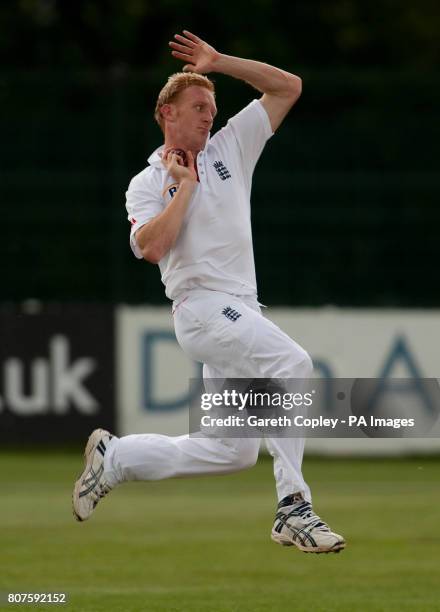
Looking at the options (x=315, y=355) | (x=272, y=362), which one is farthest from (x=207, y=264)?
(x=315, y=355)

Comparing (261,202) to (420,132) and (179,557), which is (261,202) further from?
(179,557)

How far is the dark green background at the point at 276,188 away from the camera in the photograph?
695 inches

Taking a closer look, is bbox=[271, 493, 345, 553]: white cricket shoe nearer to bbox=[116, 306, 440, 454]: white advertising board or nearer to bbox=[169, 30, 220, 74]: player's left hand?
bbox=[169, 30, 220, 74]: player's left hand

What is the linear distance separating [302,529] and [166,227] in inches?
67.3

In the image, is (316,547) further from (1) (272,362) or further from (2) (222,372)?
(2) (222,372)

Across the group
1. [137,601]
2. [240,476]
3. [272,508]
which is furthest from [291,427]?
[240,476]

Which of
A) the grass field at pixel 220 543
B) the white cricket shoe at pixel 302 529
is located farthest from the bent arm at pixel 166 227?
the grass field at pixel 220 543

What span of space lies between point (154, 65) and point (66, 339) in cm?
879

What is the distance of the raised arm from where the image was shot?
8.91 meters

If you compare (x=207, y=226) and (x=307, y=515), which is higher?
(x=207, y=226)

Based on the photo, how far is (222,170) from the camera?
9.16m

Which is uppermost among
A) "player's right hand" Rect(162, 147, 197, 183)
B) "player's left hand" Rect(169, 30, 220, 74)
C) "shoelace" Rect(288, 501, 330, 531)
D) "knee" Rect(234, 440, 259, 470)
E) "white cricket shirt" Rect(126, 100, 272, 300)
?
"player's left hand" Rect(169, 30, 220, 74)

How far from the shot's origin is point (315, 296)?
1777cm

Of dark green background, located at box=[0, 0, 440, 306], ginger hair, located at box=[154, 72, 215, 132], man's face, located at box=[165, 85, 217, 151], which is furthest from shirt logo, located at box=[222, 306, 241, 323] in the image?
dark green background, located at box=[0, 0, 440, 306]
